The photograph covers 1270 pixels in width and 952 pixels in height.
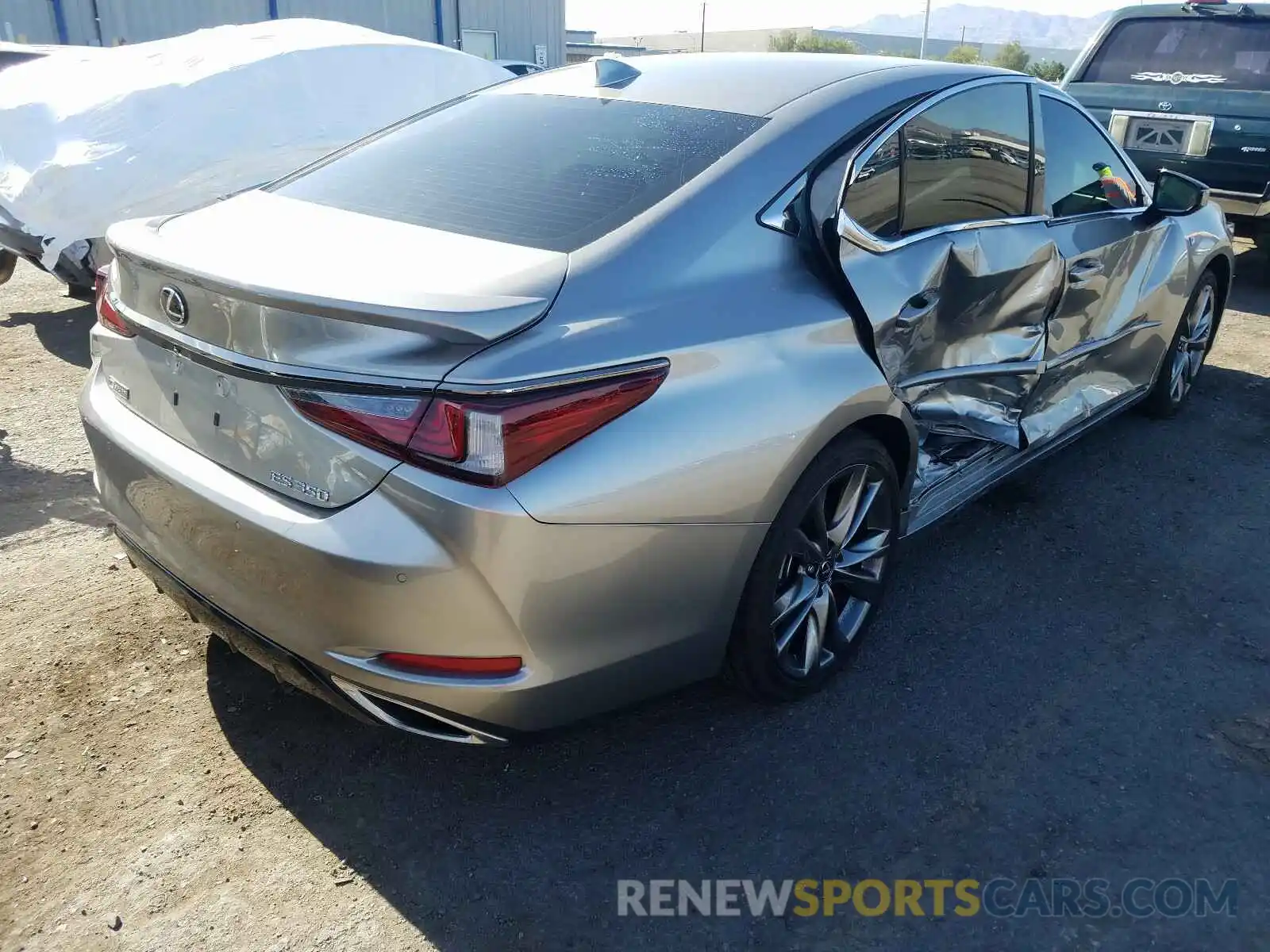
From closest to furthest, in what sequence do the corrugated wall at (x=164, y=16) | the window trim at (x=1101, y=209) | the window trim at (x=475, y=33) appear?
1. the window trim at (x=1101, y=209)
2. the corrugated wall at (x=164, y=16)
3. the window trim at (x=475, y=33)

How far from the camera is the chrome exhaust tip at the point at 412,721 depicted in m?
2.12

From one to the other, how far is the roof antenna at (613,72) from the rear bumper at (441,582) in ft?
5.05

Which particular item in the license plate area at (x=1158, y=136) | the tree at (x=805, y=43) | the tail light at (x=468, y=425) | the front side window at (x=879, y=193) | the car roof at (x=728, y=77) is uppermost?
the car roof at (x=728, y=77)

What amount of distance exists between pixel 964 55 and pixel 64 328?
5266cm

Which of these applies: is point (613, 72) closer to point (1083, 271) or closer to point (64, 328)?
point (1083, 271)

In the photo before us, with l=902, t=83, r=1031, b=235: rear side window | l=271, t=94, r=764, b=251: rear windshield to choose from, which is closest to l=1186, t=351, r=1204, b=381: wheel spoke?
l=902, t=83, r=1031, b=235: rear side window

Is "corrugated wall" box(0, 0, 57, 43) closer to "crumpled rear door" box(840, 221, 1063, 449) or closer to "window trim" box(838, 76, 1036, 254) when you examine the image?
"window trim" box(838, 76, 1036, 254)

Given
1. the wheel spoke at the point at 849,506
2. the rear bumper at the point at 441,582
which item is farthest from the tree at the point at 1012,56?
the rear bumper at the point at 441,582

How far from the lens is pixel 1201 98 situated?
23.9 ft

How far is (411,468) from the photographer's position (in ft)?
6.30

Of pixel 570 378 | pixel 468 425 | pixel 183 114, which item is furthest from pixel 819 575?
pixel 183 114

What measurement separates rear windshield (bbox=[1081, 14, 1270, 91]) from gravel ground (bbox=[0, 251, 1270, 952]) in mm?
5429

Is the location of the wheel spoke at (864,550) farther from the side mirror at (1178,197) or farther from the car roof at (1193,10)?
the car roof at (1193,10)

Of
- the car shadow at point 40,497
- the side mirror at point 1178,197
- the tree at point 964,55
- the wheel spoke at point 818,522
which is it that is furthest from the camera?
the tree at point 964,55
